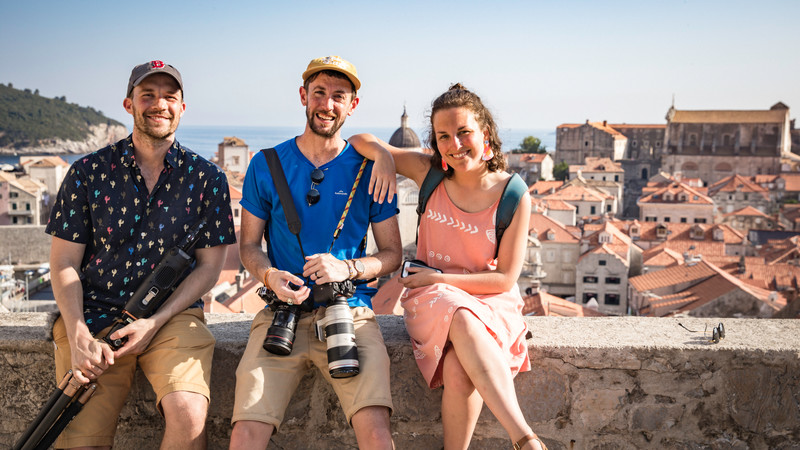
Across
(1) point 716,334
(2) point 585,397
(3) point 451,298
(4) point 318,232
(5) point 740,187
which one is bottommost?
(5) point 740,187

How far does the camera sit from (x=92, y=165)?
7.14 ft

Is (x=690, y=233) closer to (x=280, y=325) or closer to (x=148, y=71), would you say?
(x=280, y=325)

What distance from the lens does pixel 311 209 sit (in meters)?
2.27

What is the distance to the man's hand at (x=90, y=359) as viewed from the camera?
1.97 metres

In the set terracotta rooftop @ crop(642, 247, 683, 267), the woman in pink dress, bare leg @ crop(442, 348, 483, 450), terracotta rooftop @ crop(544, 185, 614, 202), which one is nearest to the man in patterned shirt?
the woman in pink dress

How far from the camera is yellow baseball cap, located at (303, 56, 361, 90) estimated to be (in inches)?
88.7

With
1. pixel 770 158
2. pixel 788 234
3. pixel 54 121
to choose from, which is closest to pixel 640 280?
pixel 788 234

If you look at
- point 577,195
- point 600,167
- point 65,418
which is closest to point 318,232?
point 65,418

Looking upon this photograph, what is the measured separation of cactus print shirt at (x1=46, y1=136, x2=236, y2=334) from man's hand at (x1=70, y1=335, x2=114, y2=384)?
0.43ft

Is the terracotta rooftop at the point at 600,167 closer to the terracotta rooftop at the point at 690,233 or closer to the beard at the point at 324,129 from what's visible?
the terracotta rooftop at the point at 690,233

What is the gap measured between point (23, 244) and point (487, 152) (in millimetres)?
29816

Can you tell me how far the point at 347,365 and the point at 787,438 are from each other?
1511 millimetres

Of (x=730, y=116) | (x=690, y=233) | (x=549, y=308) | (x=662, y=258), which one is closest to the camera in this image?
(x=549, y=308)

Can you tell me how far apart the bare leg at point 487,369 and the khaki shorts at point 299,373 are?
0.25 meters
